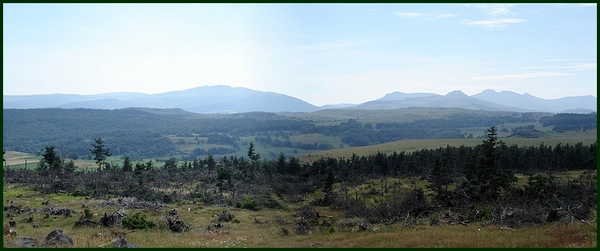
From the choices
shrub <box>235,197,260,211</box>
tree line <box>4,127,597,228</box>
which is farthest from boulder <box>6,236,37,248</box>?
shrub <box>235,197,260,211</box>

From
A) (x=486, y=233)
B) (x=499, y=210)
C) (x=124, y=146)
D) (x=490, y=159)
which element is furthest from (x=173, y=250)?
(x=124, y=146)

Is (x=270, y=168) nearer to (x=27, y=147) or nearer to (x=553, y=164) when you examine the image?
(x=553, y=164)

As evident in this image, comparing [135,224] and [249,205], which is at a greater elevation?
[135,224]

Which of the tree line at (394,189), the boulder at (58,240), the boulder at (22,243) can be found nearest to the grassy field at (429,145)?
the tree line at (394,189)

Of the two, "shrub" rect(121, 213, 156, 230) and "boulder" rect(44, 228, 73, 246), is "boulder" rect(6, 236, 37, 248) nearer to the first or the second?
"boulder" rect(44, 228, 73, 246)

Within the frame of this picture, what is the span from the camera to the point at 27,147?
18950 centimetres

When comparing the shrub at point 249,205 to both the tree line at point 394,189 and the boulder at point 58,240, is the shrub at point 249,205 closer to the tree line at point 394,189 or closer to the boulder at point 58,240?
the tree line at point 394,189

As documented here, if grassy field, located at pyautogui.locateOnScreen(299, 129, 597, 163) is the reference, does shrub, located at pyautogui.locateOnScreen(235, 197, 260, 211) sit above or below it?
above

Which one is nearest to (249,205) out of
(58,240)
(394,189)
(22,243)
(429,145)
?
(394,189)

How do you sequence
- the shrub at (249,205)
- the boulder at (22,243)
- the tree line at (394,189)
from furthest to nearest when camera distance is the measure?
the shrub at (249,205)
the tree line at (394,189)
the boulder at (22,243)

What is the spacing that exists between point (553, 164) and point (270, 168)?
166 feet

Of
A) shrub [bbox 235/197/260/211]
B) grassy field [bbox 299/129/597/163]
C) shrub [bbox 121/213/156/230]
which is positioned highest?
shrub [bbox 121/213/156/230]

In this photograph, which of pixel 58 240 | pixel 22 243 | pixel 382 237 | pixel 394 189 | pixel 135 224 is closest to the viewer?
pixel 22 243

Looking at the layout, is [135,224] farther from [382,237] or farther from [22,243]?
[382,237]
